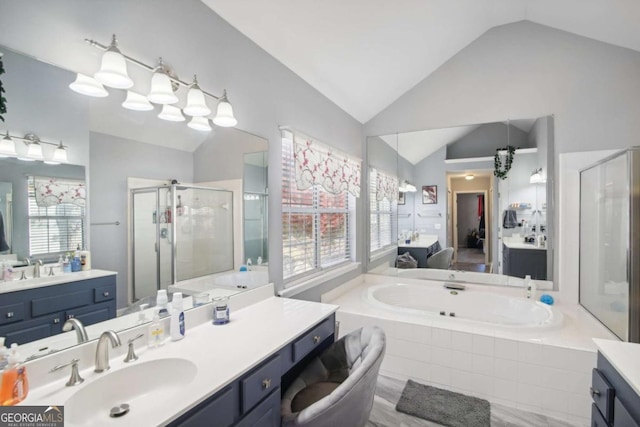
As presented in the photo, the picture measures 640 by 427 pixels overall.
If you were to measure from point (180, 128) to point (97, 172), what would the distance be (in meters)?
0.53

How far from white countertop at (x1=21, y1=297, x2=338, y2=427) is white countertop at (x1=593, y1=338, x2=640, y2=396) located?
133 centimetres

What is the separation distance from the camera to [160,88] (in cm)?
146

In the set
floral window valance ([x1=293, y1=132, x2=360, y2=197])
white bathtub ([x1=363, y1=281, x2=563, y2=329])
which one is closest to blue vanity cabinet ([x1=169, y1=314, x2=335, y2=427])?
floral window valance ([x1=293, y1=132, x2=360, y2=197])

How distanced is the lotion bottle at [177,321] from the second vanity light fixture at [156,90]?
3.21 feet

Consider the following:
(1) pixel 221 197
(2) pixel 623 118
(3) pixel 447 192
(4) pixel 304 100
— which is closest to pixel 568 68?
(2) pixel 623 118

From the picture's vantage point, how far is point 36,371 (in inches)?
42.7

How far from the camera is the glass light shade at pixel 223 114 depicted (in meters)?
1.82

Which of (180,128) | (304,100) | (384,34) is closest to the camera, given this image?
(180,128)

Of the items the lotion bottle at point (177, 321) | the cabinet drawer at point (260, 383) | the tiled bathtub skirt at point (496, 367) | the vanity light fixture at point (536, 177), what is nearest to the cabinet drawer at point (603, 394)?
the tiled bathtub skirt at point (496, 367)

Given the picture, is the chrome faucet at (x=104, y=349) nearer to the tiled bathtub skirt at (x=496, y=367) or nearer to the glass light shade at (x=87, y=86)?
the glass light shade at (x=87, y=86)

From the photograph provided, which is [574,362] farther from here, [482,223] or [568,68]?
[568,68]

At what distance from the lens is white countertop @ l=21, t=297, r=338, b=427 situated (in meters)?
1.00

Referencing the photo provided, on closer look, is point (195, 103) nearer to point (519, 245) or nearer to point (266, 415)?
point (266, 415)

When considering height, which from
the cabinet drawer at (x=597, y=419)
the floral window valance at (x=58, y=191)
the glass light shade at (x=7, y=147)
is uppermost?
the glass light shade at (x=7, y=147)
